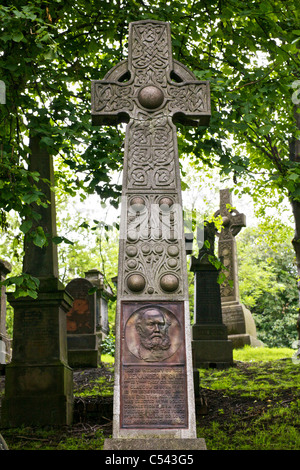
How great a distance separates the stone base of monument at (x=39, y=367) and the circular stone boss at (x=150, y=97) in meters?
3.53

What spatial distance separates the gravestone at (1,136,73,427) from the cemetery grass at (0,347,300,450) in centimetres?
25

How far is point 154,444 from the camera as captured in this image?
4016 millimetres

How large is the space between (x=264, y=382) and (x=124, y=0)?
6.83m

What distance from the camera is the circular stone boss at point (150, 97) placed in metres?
5.23

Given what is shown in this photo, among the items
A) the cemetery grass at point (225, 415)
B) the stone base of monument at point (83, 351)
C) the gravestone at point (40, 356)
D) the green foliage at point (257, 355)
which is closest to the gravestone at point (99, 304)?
the stone base of monument at point (83, 351)

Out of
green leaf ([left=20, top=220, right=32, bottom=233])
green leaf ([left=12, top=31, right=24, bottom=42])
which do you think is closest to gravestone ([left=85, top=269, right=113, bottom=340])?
green leaf ([left=20, top=220, right=32, bottom=233])

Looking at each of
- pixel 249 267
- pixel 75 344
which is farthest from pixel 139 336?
pixel 249 267

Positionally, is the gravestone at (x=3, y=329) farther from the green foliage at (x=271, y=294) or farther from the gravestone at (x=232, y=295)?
the green foliage at (x=271, y=294)

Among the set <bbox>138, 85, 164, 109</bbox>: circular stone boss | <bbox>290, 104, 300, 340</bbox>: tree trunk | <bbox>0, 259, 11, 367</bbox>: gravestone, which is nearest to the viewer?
<bbox>138, 85, 164, 109</bbox>: circular stone boss

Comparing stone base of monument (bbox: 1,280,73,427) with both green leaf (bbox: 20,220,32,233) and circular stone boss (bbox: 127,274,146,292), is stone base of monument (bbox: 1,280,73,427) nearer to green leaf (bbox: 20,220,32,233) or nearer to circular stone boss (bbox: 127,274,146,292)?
green leaf (bbox: 20,220,32,233)

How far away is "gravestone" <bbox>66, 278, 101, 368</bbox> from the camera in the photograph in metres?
12.6
